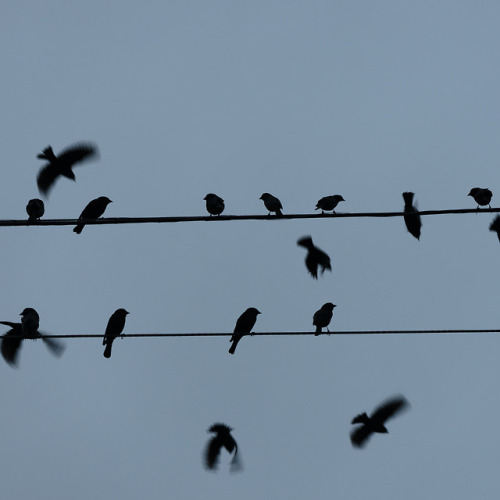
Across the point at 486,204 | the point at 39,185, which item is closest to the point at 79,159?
the point at 39,185

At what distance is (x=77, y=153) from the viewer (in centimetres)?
1333

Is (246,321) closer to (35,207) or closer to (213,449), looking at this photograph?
(213,449)

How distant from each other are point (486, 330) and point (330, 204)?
625 cm

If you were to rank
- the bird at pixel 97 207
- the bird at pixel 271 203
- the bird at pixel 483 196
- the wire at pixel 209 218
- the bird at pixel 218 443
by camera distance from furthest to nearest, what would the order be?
the bird at pixel 97 207, the bird at pixel 483 196, the bird at pixel 271 203, the bird at pixel 218 443, the wire at pixel 209 218

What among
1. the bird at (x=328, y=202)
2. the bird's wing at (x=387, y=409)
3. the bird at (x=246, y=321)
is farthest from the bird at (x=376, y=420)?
the bird at (x=328, y=202)

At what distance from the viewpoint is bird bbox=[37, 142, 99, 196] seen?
43.6 ft

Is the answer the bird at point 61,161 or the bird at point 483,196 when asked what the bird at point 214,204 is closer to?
the bird at point 61,161

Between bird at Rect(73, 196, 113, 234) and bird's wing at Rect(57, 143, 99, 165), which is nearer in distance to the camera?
bird's wing at Rect(57, 143, 99, 165)

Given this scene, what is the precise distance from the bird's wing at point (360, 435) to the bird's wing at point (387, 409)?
181 millimetres

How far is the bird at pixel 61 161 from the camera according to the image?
13281 millimetres

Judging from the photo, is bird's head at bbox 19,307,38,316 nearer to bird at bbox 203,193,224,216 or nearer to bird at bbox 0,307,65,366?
bird at bbox 0,307,65,366

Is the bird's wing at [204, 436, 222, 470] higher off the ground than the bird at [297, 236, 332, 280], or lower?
lower

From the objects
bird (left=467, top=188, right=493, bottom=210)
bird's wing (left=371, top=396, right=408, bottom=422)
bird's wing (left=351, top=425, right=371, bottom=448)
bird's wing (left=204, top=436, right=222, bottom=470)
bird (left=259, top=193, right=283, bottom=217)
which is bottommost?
bird's wing (left=204, top=436, right=222, bottom=470)

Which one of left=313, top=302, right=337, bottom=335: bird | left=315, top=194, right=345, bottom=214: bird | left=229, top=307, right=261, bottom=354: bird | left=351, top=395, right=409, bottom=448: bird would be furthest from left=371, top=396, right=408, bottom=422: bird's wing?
left=315, top=194, right=345, bottom=214: bird
